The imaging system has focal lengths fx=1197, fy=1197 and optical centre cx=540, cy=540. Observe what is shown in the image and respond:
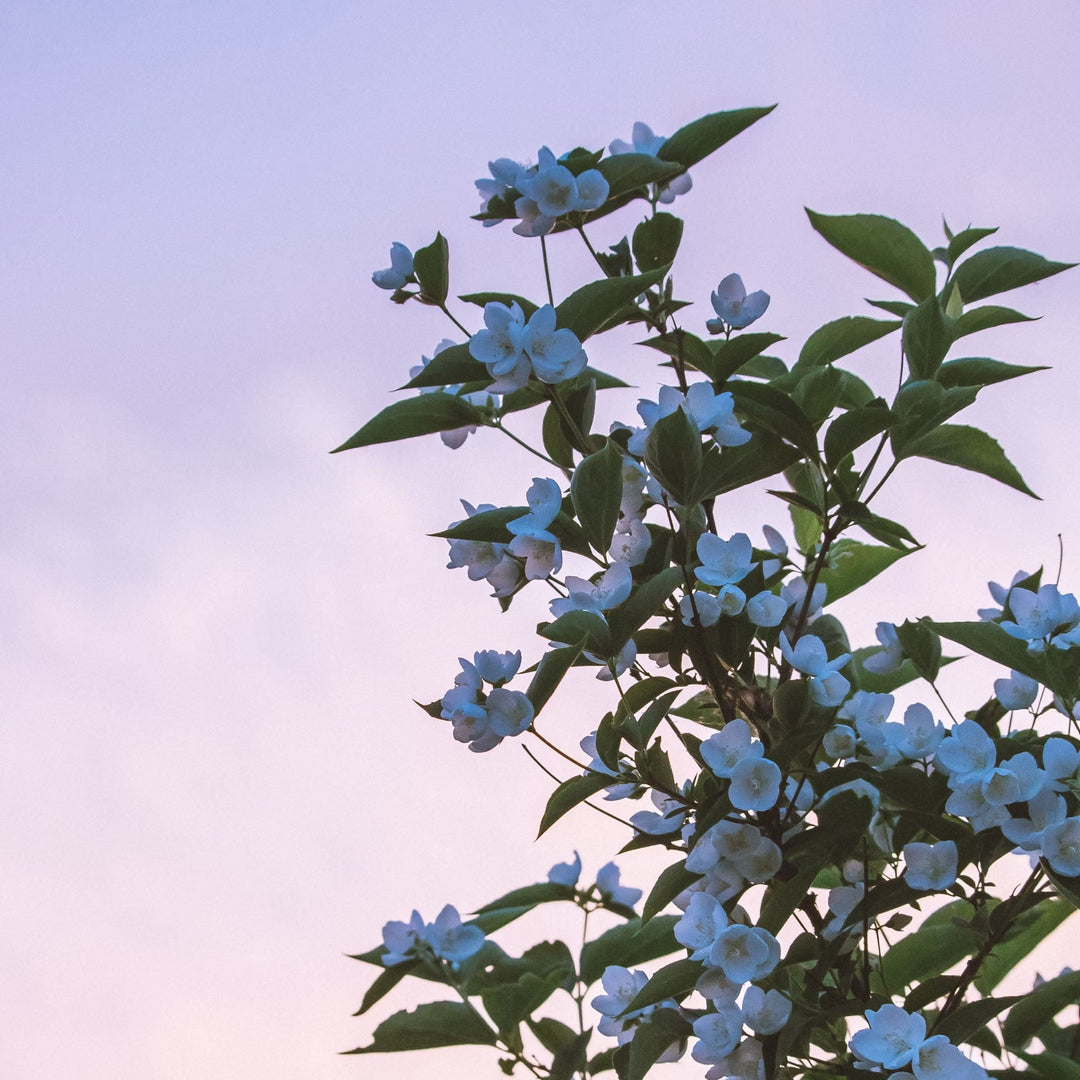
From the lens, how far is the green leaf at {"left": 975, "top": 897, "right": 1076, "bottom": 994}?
1136 millimetres

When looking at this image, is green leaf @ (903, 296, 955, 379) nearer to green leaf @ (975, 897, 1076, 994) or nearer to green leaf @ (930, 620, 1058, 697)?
green leaf @ (930, 620, 1058, 697)

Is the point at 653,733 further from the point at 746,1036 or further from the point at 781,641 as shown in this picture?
the point at 746,1036

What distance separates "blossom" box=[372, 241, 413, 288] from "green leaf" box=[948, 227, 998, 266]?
19.7 inches

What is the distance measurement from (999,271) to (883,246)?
0.35 ft

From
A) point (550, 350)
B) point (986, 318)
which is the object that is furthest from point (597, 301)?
point (986, 318)

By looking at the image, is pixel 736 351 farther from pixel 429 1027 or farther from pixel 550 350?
pixel 429 1027

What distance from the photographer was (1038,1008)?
1.06m

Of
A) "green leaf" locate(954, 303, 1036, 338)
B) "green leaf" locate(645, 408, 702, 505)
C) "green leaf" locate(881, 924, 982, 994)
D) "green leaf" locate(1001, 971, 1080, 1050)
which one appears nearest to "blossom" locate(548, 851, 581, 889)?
"green leaf" locate(881, 924, 982, 994)

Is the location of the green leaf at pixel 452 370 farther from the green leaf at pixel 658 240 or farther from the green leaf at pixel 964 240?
the green leaf at pixel 964 240

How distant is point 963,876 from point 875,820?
95 millimetres

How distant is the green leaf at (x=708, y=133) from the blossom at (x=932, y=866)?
22.7 inches

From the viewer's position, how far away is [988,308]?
1.08 m

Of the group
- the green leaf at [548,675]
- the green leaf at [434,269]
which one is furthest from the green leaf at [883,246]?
the green leaf at [548,675]

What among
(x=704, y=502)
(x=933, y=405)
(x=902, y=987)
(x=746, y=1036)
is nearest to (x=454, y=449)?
(x=704, y=502)
